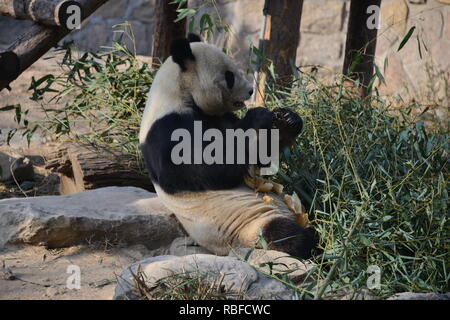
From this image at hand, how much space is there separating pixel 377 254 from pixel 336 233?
38 cm

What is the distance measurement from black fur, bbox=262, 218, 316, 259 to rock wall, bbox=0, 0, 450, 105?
4.15m

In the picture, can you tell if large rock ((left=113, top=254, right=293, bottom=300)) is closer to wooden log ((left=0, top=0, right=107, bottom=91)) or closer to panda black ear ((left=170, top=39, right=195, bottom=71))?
panda black ear ((left=170, top=39, right=195, bottom=71))

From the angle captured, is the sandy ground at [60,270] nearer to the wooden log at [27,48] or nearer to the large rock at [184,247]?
the large rock at [184,247]

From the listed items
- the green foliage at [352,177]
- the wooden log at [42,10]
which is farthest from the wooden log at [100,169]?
the wooden log at [42,10]

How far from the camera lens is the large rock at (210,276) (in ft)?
9.78

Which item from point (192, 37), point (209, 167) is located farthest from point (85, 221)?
point (192, 37)

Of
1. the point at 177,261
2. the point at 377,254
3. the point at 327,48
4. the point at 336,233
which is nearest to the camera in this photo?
the point at 177,261

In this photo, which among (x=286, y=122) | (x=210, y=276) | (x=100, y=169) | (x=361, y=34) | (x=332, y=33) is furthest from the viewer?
(x=332, y=33)

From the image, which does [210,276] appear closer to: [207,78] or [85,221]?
[85,221]

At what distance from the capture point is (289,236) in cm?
380

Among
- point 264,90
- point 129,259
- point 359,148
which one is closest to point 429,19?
point 264,90

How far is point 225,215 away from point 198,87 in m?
0.83

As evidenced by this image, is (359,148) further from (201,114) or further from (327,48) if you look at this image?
(327,48)

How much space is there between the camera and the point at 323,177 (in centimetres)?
426
